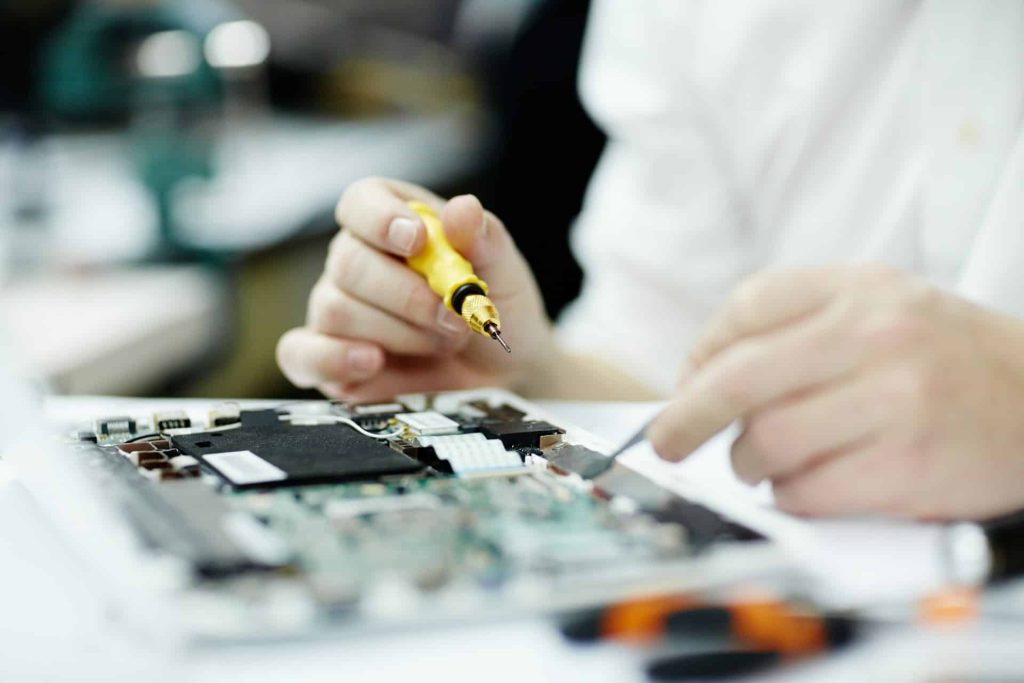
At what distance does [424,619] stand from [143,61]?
112 cm

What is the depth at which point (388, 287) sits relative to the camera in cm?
58

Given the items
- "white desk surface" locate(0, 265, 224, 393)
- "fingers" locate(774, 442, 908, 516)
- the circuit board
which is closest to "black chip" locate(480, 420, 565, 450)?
the circuit board

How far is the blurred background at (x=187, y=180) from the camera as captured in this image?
3.67ft

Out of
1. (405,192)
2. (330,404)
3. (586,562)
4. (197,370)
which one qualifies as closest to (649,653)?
(586,562)

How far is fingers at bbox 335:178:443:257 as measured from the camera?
1.82ft

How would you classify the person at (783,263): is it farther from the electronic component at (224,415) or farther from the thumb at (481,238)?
the electronic component at (224,415)

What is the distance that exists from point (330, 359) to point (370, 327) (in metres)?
0.03

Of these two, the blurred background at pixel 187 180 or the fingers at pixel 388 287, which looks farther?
the blurred background at pixel 187 180

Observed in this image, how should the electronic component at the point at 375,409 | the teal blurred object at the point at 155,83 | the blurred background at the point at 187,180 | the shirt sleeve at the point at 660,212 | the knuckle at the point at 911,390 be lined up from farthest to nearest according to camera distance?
the teal blurred object at the point at 155,83, the blurred background at the point at 187,180, the shirt sleeve at the point at 660,212, the electronic component at the point at 375,409, the knuckle at the point at 911,390

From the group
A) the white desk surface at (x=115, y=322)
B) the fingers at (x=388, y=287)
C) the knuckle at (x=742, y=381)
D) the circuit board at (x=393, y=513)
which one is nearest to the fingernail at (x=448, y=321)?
the fingers at (x=388, y=287)

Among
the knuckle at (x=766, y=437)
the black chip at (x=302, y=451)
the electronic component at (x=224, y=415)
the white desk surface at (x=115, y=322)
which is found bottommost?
the white desk surface at (x=115, y=322)

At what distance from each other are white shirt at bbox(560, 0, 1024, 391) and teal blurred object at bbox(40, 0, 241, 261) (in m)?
0.52

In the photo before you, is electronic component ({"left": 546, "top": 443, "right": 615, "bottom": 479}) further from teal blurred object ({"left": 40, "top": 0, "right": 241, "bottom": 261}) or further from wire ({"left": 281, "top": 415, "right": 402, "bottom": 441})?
teal blurred object ({"left": 40, "top": 0, "right": 241, "bottom": 261})

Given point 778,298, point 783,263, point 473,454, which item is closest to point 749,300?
point 778,298
